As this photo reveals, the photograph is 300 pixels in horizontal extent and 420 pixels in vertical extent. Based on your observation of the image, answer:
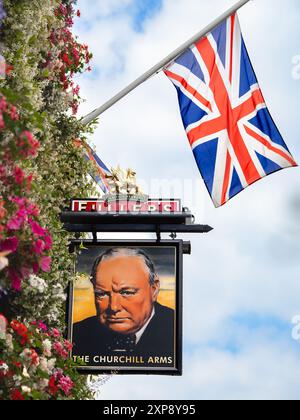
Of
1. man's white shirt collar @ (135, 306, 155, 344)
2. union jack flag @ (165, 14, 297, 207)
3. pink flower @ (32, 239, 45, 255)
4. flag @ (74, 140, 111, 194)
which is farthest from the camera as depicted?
flag @ (74, 140, 111, 194)

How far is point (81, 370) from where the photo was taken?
14797 mm

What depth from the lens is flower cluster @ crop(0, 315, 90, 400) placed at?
11.4m

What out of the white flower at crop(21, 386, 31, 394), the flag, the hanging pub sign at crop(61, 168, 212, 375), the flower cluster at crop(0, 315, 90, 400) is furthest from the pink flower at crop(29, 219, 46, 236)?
the flag

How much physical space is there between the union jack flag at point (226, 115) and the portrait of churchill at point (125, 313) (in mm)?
2085

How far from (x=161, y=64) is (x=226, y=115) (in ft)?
5.50

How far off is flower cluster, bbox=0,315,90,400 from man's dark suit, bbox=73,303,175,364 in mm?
962

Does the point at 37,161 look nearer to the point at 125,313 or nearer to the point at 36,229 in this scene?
the point at 125,313

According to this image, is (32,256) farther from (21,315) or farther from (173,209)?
(173,209)

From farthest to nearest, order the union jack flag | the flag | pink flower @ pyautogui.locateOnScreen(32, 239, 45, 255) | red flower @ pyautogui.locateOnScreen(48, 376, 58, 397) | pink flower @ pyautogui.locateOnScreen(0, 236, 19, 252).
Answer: the flag → the union jack flag → red flower @ pyautogui.locateOnScreen(48, 376, 58, 397) → pink flower @ pyautogui.locateOnScreen(32, 239, 45, 255) → pink flower @ pyautogui.locateOnScreen(0, 236, 19, 252)

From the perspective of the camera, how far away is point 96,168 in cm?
1730

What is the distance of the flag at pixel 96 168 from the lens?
17.0 meters

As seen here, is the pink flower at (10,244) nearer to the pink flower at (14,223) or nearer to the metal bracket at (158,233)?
the pink flower at (14,223)

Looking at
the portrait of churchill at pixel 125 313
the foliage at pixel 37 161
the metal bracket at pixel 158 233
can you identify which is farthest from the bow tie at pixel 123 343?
the metal bracket at pixel 158 233

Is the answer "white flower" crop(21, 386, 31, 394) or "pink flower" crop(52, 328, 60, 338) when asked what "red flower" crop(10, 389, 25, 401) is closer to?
"white flower" crop(21, 386, 31, 394)
